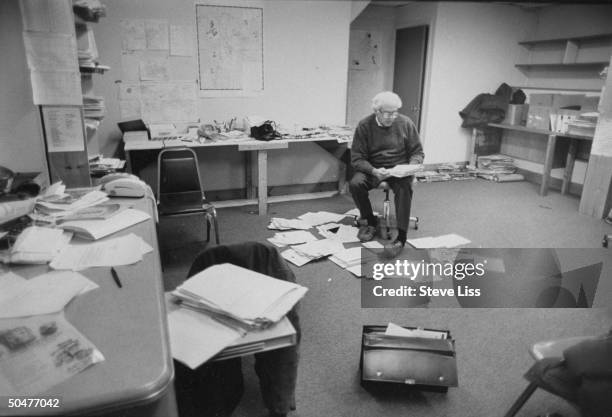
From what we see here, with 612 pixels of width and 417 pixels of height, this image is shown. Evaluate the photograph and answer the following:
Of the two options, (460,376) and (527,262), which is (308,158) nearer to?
(527,262)

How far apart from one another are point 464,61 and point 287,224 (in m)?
3.60

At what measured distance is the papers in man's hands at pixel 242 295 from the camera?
3.87 feet

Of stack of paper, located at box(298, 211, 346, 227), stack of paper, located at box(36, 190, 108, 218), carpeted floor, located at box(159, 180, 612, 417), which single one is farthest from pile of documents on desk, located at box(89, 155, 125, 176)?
stack of paper, located at box(298, 211, 346, 227)

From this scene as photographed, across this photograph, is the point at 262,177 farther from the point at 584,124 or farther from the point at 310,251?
the point at 584,124

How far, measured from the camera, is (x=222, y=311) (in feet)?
3.92

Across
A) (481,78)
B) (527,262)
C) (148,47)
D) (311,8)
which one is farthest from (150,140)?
(481,78)

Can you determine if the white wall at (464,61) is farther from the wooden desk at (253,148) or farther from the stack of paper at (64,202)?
the stack of paper at (64,202)

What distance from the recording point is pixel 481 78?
228 inches

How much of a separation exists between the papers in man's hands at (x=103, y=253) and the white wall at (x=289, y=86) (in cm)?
273

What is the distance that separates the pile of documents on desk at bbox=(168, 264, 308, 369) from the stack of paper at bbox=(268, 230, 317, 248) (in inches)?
79.2

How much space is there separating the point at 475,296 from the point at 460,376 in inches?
35.0

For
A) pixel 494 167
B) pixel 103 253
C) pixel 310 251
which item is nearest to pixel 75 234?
pixel 103 253

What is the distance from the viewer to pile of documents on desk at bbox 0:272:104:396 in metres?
0.90

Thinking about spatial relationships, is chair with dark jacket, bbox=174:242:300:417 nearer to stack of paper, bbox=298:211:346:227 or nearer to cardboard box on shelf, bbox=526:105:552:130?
stack of paper, bbox=298:211:346:227
